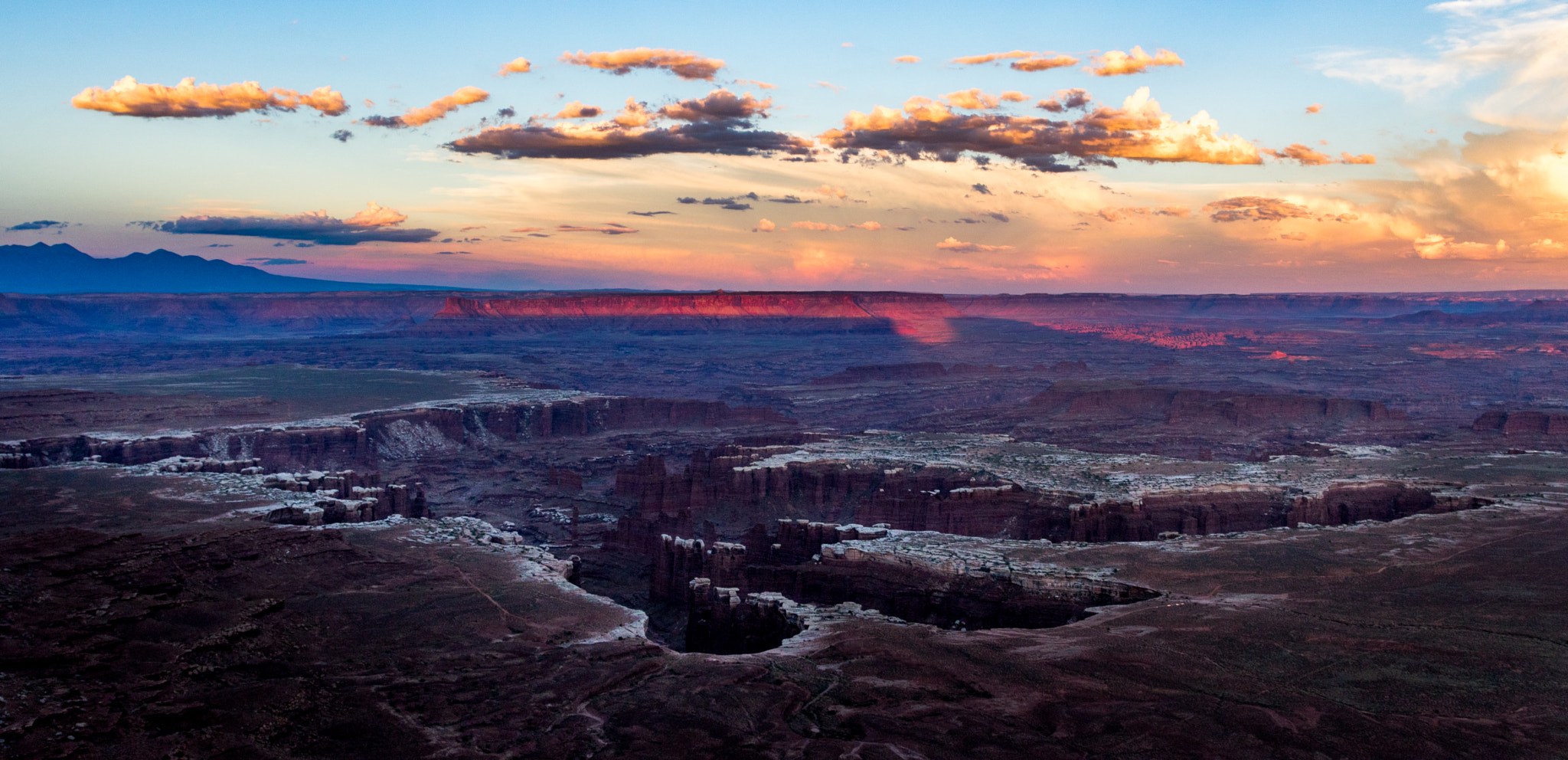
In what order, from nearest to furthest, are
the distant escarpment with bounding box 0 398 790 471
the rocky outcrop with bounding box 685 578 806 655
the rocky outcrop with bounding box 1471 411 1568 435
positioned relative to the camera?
the rocky outcrop with bounding box 685 578 806 655
the distant escarpment with bounding box 0 398 790 471
the rocky outcrop with bounding box 1471 411 1568 435

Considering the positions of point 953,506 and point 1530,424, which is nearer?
A: point 953,506

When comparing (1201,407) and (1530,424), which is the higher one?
(1530,424)

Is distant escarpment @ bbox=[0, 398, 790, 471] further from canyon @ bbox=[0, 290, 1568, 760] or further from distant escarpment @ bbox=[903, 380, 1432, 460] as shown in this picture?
distant escarpment @ bbox=[903, 380, 1432, 460]

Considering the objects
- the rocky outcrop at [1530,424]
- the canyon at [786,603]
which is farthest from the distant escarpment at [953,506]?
the rocky outcrop at [1530,424]

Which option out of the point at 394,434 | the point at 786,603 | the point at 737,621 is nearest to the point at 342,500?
the point at 737,621

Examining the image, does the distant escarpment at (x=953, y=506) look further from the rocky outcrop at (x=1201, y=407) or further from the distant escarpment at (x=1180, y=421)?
the rocky outcrop at (x=1201, y=407)

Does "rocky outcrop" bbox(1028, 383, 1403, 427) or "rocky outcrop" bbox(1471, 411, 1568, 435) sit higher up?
"rocky outcrop" bbox(1471, 411, 1568, 435)

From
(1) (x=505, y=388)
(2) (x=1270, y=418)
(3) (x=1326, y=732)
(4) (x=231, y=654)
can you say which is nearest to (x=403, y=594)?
(4) (x=231, y=654)

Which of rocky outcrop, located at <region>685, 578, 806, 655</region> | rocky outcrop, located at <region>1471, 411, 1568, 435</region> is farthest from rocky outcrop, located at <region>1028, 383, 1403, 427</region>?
rocky outcrop, located at <region>685, 578, 806, 655</region>

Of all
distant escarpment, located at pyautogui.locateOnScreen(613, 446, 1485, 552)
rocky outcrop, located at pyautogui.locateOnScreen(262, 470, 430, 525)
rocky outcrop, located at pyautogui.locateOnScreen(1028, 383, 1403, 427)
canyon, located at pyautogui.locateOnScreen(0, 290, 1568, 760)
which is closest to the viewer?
canyon, located at pyautogui.locateOnScreen(0, 290, 1568, 760)

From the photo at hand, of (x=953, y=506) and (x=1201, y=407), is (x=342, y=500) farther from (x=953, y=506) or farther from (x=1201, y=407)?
(x=1201, y=407)

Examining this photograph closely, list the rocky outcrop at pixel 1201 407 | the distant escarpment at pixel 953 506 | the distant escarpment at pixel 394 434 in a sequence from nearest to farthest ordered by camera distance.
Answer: the distant escarpment at pixel 953 506 < the distant escarpment at pixel 394 434 < the rocky outcrop at pixel 1201 407
